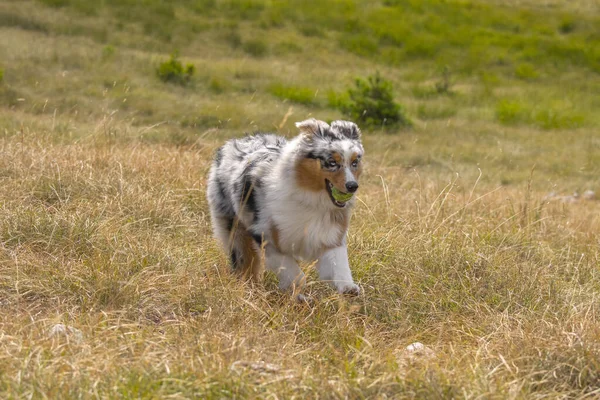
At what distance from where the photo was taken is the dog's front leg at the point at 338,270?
536 cm

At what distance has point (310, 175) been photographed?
17.7 feet

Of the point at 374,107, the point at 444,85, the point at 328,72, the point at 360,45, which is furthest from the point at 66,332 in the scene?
the point at 360,45

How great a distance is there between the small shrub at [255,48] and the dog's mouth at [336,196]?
17.0m

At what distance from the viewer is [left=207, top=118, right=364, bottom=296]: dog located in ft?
17.5

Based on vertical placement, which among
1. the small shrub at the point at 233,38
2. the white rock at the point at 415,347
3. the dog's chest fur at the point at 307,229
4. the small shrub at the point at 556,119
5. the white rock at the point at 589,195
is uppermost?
the dog's chest fur at the point at 307,229

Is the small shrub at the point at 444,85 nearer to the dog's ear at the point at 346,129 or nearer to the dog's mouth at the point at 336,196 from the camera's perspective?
the dog's ear at the point at 346,129

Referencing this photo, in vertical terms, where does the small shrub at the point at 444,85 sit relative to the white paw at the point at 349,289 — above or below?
below

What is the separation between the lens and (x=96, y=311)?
4.73 meters

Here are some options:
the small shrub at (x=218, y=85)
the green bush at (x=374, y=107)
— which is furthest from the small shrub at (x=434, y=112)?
the small shrub at (x=218, y=85)

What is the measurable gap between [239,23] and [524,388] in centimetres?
2092

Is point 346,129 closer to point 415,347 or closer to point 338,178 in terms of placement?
point 338,178

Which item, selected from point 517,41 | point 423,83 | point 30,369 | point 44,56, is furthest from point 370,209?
point 517,41

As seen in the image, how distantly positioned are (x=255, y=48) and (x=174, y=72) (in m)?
5.05

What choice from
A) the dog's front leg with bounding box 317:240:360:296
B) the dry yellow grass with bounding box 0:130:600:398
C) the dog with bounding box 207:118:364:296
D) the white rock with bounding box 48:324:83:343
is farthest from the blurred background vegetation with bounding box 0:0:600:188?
the white rock with bounding box 48:324:83:343
